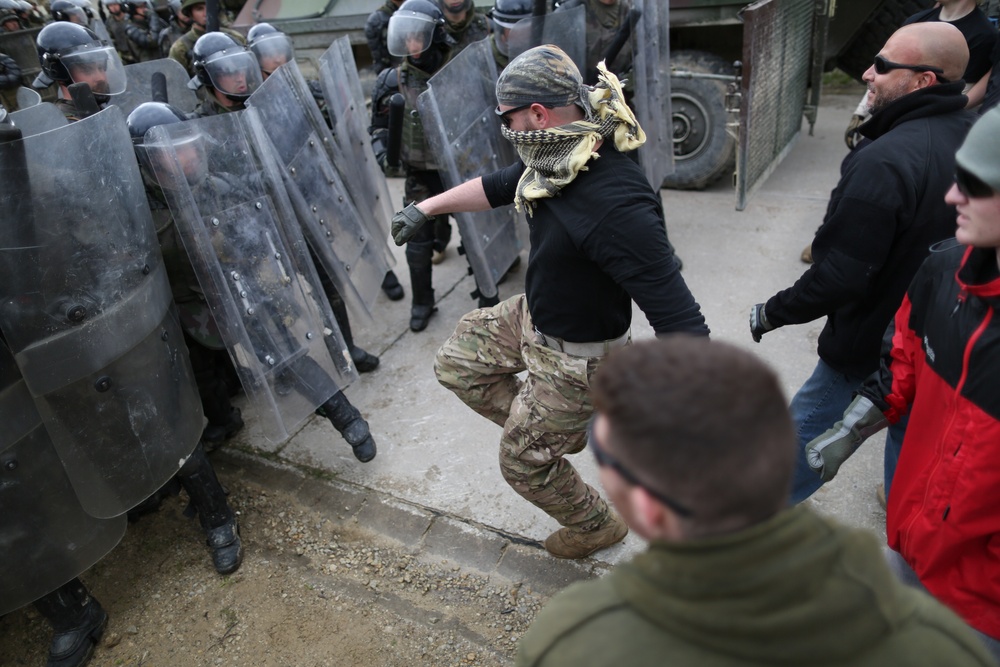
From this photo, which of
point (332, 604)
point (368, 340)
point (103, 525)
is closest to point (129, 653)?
point (103, 525)

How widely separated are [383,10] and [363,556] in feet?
12.5

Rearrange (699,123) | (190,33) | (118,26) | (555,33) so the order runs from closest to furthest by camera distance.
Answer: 1. (555,33)
2. (699,123)
3. (190,33)
4. (118,26)

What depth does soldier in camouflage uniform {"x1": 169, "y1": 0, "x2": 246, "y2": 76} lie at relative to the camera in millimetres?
5328

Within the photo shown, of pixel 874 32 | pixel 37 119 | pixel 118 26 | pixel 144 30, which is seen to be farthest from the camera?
pixel 118 26

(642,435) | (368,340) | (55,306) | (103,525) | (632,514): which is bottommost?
(368,340)

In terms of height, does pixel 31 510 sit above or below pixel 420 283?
above

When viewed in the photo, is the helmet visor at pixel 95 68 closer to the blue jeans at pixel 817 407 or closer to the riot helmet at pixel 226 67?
the riot helmet at pixel 226 67

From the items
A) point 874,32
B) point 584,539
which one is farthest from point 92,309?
point 874,32

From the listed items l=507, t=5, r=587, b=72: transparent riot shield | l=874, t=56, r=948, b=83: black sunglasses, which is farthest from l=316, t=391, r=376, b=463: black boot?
l=874, t=56, r=948, b=83: black sunglasses

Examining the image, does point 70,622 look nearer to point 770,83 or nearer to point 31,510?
point 31,510

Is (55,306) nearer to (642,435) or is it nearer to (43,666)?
(43,666)

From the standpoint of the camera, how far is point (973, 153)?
1400mm

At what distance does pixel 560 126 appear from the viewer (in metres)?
2.04

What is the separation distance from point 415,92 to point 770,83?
2.34 metres
